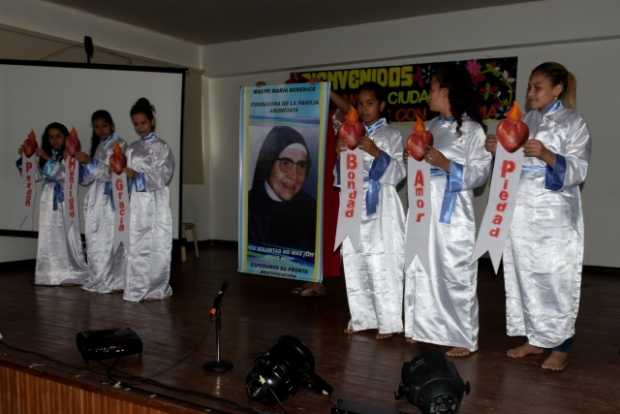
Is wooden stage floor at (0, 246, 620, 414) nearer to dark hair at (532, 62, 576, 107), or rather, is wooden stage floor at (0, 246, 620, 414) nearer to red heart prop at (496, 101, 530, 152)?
red heart prop at (496, 101, 530, 152)

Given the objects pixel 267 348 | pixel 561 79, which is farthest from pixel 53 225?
pixel 561 79

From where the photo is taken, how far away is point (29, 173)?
4871 millimetres

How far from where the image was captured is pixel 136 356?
289cm

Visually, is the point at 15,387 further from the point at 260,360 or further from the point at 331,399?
the point at 331,399

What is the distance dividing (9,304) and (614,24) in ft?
19.0

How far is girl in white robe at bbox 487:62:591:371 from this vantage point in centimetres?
271

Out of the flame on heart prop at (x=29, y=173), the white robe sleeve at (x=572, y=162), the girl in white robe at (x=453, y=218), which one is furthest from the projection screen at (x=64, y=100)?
the white robe sleeve at (x=572, y=162)

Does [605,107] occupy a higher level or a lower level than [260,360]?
higher

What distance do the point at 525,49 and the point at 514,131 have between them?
376 cm

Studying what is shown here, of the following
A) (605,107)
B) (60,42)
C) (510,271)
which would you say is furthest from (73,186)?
(605,107)

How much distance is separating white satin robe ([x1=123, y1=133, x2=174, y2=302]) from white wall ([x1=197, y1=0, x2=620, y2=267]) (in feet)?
10.8

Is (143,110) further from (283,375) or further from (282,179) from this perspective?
(283,375)

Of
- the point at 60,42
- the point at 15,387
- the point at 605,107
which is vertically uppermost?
the point at 60,42

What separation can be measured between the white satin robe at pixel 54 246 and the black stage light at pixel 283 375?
10.4ft
